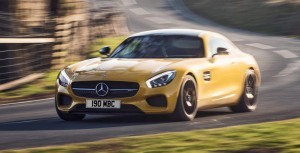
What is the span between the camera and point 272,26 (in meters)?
43.2

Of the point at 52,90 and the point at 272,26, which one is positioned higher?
the point at 52,90

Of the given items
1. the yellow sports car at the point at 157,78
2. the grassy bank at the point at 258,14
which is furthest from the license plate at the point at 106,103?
the grassy bank at the point at 258,14

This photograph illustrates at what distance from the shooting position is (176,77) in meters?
12.9

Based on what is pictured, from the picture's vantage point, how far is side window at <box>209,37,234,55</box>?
14.4 metres

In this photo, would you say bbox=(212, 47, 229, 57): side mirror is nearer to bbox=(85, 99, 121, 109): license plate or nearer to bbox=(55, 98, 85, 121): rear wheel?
bbox=(85, 99, 121, 109): license plate

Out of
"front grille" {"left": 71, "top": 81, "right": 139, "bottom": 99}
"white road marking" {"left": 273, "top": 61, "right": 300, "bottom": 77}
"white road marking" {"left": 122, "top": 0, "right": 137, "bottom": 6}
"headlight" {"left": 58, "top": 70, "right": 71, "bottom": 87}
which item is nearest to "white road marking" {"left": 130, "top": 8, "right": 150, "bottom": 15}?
"white road marking" {"left": 122, "top": 0, "right": 137, "bottom": 6}

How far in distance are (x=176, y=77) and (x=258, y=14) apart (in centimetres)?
3383

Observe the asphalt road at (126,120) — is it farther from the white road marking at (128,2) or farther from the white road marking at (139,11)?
the white road marking at (128,2)

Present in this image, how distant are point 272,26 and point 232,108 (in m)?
28.3

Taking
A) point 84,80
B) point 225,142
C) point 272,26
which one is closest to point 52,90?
point 84,80

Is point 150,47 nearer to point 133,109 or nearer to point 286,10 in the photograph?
point 133,109

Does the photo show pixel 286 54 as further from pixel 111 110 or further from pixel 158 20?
pixel 158 20

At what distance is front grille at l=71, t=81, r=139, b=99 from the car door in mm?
1414

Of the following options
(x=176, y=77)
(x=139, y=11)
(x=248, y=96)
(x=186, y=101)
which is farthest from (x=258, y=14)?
(x=176, y=77)
